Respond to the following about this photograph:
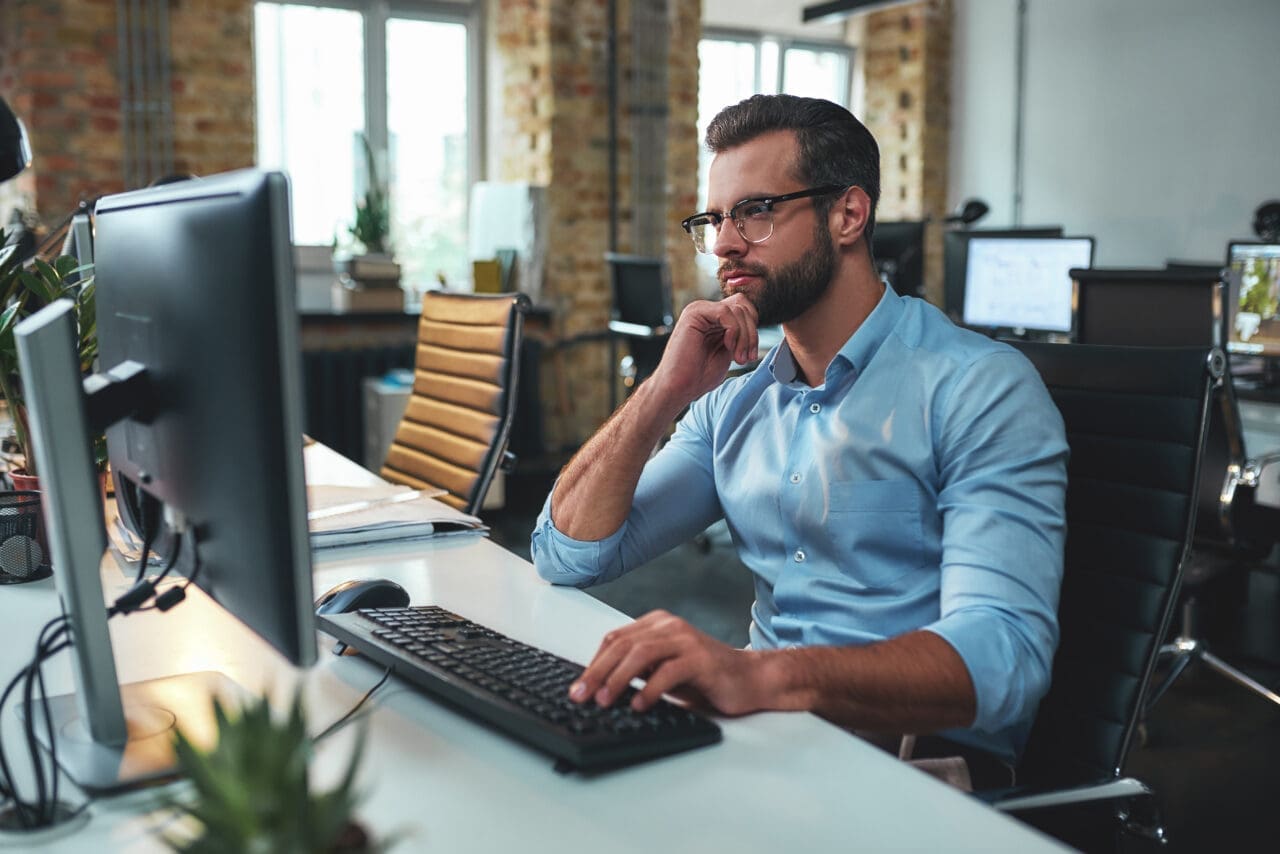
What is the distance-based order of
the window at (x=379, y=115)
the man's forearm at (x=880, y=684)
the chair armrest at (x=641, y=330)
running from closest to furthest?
the man's forearm at (x=880, y=684) → the chair armrest at (x=641, y=330) → the window at (x=379, y=115)

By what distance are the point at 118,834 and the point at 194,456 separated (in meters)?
0.28

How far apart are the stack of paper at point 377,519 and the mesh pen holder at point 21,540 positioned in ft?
1.12

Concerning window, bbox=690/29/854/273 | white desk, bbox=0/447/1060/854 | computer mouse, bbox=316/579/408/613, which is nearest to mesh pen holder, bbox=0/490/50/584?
white desk, bbox=0/447/1060/854

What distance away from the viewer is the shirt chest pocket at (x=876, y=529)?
4.54 ft

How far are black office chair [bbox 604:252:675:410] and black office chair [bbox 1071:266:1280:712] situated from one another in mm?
1749

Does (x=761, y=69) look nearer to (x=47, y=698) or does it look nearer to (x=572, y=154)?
(x=572, y=154)

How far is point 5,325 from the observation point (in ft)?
4.78

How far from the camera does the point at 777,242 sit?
5.04ft

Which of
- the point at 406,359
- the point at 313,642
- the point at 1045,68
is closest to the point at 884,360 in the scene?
the point at 313,642

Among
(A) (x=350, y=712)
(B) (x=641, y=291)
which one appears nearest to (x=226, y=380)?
(A) (x=350, y=712)

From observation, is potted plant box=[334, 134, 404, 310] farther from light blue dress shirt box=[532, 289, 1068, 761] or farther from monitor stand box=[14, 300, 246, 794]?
monitor stand box=[14, 300, 246, 794]

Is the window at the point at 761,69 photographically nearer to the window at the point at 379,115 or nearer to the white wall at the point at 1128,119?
the white wall at the point at 1128,119

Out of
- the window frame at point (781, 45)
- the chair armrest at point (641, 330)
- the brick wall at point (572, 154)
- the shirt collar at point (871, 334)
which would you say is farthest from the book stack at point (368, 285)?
the shirt collar at point (871, 334)

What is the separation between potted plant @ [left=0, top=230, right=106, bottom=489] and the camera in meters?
1.48
